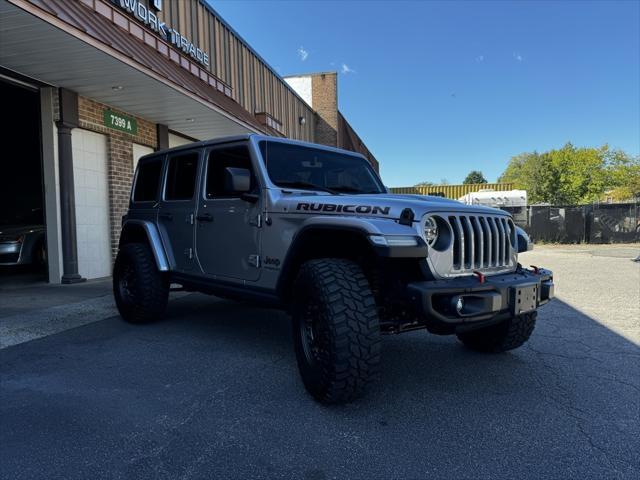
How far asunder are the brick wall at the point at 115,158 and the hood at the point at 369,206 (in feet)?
21.4

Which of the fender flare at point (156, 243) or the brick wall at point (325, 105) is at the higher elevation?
the brick wall at point (325, 105)

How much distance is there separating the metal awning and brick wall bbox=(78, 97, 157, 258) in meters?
0.25

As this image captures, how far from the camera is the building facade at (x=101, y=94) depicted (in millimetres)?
5852

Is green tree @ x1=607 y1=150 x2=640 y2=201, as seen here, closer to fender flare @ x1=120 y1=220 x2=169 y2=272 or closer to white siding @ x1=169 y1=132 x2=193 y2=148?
white siding @ x1=169 y1=132 x2=193 y2=148

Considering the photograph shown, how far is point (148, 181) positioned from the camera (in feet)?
17.6

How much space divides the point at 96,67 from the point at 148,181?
2493mm

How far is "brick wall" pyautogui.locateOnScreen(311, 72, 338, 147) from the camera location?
870 inches

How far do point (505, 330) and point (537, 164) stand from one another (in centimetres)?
4620

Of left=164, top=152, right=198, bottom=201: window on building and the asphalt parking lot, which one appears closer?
the asphalt parking lot

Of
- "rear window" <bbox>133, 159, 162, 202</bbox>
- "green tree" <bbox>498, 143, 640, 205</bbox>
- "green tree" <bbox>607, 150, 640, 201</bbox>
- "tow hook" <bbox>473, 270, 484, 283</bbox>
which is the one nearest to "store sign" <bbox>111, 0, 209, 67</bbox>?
"rear window" <bbox>133, 159, 162, 202</bbox>

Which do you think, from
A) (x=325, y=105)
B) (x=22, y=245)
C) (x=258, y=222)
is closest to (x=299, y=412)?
(x=258, y=222)

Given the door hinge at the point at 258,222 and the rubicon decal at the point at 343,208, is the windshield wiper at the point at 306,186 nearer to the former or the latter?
the door hinge at the point at 258,222

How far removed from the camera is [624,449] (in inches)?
94.7

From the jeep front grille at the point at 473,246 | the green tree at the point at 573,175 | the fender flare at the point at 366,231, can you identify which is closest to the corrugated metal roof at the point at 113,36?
the fender flare at the point at 366,231
